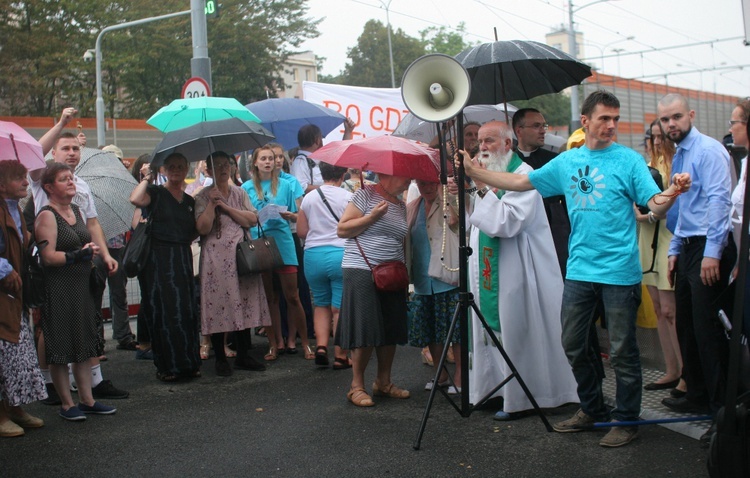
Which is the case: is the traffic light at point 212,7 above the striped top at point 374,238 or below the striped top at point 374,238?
above

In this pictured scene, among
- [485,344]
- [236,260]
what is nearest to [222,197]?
[236,260]

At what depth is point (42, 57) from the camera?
28625mm

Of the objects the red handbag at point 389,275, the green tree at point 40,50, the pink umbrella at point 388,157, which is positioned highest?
the green tree at point 40,50

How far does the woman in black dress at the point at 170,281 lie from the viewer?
23.8 feet

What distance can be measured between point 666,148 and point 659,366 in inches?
72.5

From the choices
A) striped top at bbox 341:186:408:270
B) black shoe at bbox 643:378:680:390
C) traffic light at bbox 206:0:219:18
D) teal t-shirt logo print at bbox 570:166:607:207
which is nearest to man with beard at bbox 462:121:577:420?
teal t-shirt logo print at bbox 570:166:607:207

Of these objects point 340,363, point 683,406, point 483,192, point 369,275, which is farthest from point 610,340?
point 340,363

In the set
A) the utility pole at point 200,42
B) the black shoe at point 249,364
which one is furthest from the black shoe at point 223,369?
the utility pole at point 200,42

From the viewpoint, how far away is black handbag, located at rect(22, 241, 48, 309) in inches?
231

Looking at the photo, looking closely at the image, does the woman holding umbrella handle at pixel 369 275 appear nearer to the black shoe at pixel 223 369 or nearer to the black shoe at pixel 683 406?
the black shoe at pixel 223 369

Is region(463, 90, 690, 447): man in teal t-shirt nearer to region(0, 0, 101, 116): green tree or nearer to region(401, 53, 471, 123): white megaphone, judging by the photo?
region(401, 53, 471, 123): white megaphone

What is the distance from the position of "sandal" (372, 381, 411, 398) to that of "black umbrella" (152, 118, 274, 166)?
7.76 feet

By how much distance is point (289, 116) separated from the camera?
9.76 m

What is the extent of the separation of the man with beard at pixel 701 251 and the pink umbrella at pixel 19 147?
13.9 ft
